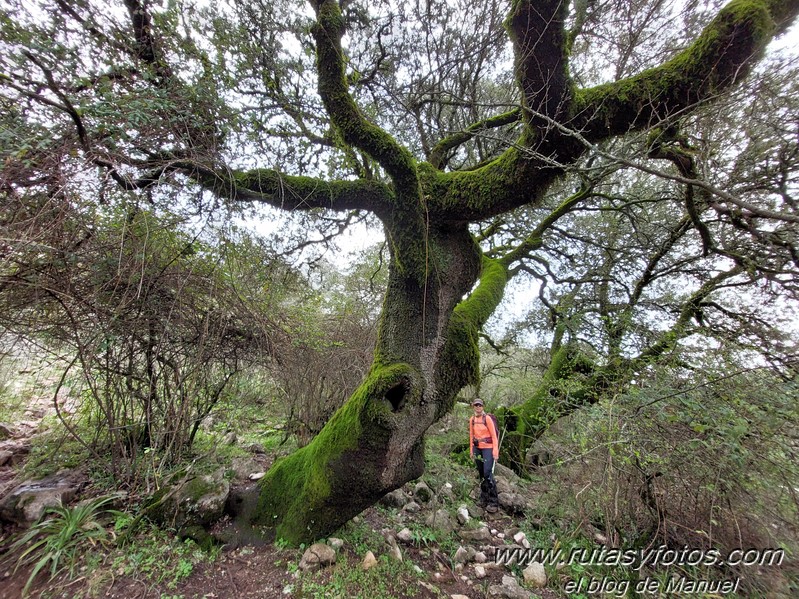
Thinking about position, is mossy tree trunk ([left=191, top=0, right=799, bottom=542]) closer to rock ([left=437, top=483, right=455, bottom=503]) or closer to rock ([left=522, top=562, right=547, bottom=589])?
rock ([left=522, top=562, right=547, bottom=589])

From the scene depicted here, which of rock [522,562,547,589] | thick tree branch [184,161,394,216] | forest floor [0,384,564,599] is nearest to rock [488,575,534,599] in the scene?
forest floor [0,384,564,599]

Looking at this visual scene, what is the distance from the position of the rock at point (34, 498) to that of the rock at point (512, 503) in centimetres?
528

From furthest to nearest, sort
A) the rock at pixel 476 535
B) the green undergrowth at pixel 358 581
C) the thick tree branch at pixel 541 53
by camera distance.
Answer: the rock at pixel 476 535, the green undergrowth at pixel 358 581, the thick tree branch at pixel 541 53

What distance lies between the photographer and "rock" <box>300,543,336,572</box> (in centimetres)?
261

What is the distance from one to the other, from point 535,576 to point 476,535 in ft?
2.68

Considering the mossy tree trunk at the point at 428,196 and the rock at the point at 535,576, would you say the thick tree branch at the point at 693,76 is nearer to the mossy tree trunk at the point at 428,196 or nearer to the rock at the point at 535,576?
the mossy tree trunk at the point at 428,196

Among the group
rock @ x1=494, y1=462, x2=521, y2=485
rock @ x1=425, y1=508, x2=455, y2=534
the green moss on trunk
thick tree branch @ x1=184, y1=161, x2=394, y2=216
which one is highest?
thick tree branch @ x1=184, y1=161, x2=394, y2=216

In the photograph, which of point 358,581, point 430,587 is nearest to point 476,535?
point 430,587

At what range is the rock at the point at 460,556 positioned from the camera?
10.2 ft

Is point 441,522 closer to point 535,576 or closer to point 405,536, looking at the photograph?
point 405,536

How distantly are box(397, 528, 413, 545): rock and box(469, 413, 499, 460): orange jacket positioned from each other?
81.4 inches

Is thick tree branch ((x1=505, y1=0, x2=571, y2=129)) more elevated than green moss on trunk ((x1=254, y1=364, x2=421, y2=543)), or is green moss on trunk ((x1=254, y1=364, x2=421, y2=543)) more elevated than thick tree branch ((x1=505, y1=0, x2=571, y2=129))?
thick tree branch ((x1=505, y1=0, x2=571, y2=129))

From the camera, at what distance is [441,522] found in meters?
3.73

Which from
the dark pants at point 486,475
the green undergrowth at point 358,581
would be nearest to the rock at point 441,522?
the green undergrowth at point 358,581
